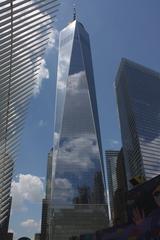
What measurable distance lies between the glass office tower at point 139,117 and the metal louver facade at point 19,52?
9020cm

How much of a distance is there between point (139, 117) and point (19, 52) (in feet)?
366

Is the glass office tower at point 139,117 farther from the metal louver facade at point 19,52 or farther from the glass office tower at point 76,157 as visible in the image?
the metal louver facade at point 19,52

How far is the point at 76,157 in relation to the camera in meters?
121

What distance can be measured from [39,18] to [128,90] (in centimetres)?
12088

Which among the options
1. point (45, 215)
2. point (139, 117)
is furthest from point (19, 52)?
point (45, 215)

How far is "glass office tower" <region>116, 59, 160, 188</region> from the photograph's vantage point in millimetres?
116938

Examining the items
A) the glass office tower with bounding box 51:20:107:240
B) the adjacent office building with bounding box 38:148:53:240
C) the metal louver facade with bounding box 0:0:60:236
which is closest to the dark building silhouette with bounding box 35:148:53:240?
the adjacent office building with bounding box 38:148:53:240

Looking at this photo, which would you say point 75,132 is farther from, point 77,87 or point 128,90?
point 128,90

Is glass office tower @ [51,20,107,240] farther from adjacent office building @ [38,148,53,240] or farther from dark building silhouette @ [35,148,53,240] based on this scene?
dark building silhouette @ [35,148,53,240]

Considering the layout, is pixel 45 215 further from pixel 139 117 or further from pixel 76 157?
pixel 139 117

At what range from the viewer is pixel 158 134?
124 m

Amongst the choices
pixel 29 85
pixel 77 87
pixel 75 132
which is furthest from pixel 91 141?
pixel 29 85

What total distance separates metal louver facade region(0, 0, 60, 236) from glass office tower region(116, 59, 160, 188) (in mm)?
90201

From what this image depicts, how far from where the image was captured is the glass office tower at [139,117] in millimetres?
116938
